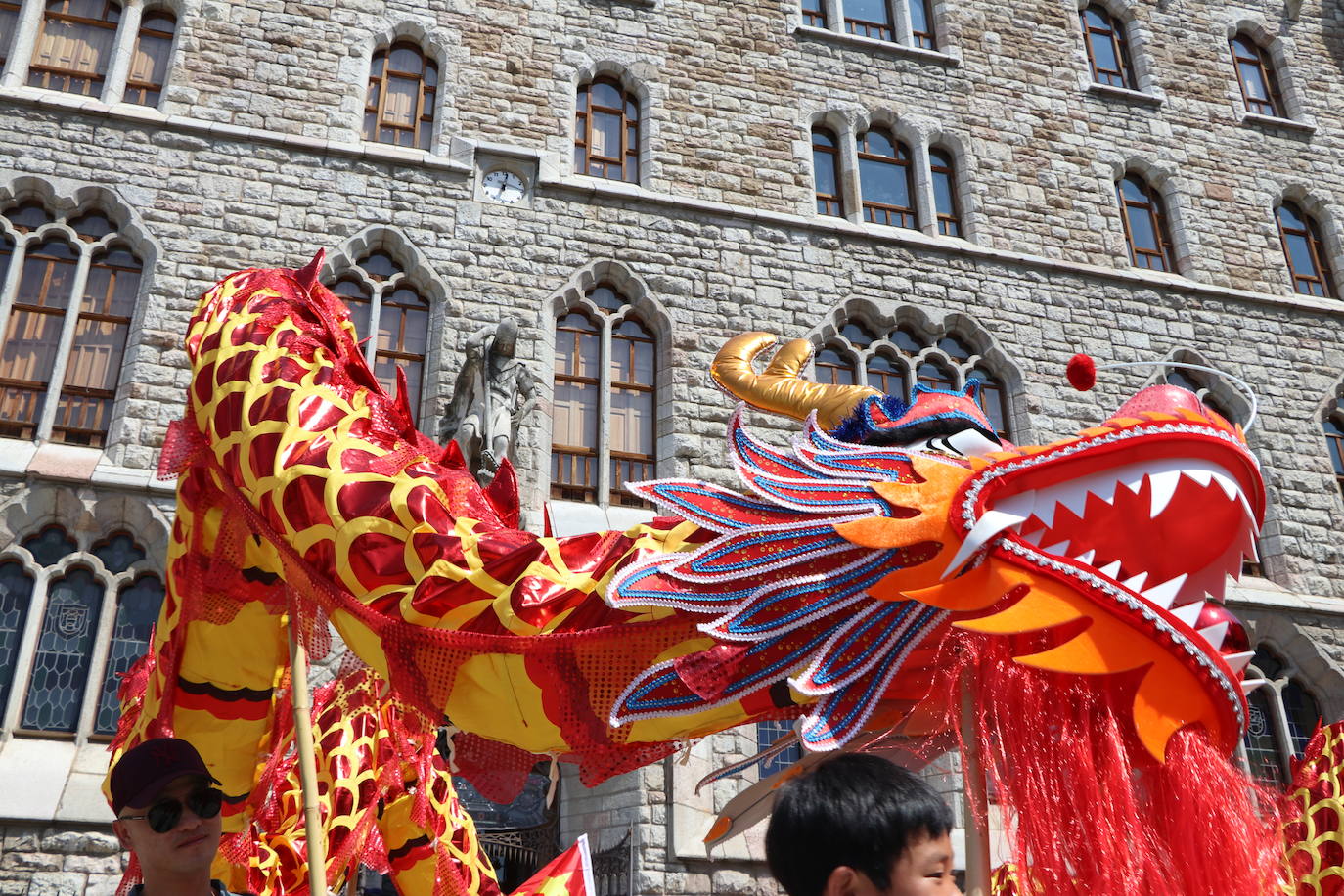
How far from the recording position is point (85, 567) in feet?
24.7

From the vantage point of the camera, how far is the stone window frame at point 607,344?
8820mm

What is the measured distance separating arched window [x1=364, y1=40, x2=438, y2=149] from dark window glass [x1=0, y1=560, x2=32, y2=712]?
14.8 feet

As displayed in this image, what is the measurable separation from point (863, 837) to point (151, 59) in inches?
394

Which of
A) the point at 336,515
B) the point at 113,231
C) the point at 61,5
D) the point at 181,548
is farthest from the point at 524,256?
the point at 336,515

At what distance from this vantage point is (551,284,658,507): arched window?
8.86 metres

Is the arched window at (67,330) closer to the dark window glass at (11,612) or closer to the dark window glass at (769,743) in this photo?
the dark window glass at (11,612)

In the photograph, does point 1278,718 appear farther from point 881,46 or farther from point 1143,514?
point 1143,514

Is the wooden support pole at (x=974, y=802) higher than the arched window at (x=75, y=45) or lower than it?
lower

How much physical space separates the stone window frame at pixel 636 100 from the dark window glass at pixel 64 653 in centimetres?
513

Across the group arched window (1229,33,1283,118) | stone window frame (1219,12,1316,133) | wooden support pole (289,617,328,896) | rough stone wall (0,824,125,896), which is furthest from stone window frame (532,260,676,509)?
arched window (1229,33,1283,118)

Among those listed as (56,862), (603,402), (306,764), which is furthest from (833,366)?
(306,764)

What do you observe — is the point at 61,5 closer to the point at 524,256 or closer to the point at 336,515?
the point at 524,256

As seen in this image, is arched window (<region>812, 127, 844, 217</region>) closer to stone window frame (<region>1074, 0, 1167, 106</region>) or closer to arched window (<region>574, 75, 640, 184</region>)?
arched window (<region>574, 75, 640, 184</region>)

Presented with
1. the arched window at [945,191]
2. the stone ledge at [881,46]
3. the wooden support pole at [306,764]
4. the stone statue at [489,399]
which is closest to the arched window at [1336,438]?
the arched window at [945,191]
